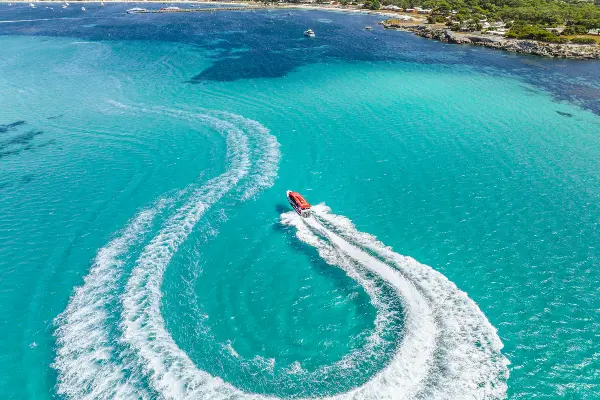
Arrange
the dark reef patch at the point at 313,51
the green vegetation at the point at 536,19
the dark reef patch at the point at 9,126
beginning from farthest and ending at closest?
the green vegetation at the point at 536,19 < the dark reef patch at the point at 313,51 < the dark reef patch at the point at 9,126

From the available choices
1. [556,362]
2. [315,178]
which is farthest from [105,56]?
[556,362]

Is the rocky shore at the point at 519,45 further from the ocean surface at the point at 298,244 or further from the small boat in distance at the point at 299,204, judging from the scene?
the small boat in distance at the point at 299,204

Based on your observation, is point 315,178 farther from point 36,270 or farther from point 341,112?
point 36,270

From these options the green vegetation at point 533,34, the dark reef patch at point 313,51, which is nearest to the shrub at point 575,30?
the green vegetation at point 533,34

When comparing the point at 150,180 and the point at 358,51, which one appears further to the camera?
the point at 358,51

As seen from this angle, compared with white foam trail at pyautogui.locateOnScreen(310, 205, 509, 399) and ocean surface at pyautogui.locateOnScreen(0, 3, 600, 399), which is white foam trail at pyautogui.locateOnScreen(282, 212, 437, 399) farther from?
white foam trail at pyautogui.locateOnScreen(310, 205, 509, 399)

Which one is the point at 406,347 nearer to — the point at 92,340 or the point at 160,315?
the point at 160,315
